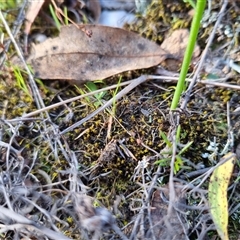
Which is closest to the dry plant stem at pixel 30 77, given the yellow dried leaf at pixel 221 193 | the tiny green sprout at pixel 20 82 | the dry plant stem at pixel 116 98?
the tiny green sprout at pixel 20 82

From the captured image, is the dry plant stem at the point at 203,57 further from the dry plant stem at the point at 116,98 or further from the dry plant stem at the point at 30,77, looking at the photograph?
the dry plant stem at the point at 30,77

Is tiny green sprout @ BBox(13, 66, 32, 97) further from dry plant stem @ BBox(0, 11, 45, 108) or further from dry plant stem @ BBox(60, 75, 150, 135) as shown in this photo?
dry plant stem @ BBox(60, 75, 150, 135)

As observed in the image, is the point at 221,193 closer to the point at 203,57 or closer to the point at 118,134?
the point at 118,134

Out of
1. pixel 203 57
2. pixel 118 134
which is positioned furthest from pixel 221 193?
pixel 203 57

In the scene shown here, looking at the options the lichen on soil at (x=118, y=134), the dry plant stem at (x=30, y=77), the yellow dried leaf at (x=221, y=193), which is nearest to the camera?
the yellow dried leaf at (x=221, y=193)

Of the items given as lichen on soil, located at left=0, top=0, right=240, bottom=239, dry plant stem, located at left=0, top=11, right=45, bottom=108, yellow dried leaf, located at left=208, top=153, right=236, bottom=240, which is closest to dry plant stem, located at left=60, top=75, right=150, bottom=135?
lichen on soil, located at left=0, top=0, right=240, bottom=239

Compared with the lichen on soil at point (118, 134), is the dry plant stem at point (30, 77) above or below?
above

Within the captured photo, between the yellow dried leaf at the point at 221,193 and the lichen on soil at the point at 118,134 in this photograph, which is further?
the lichen on soil at the point at 118,134
